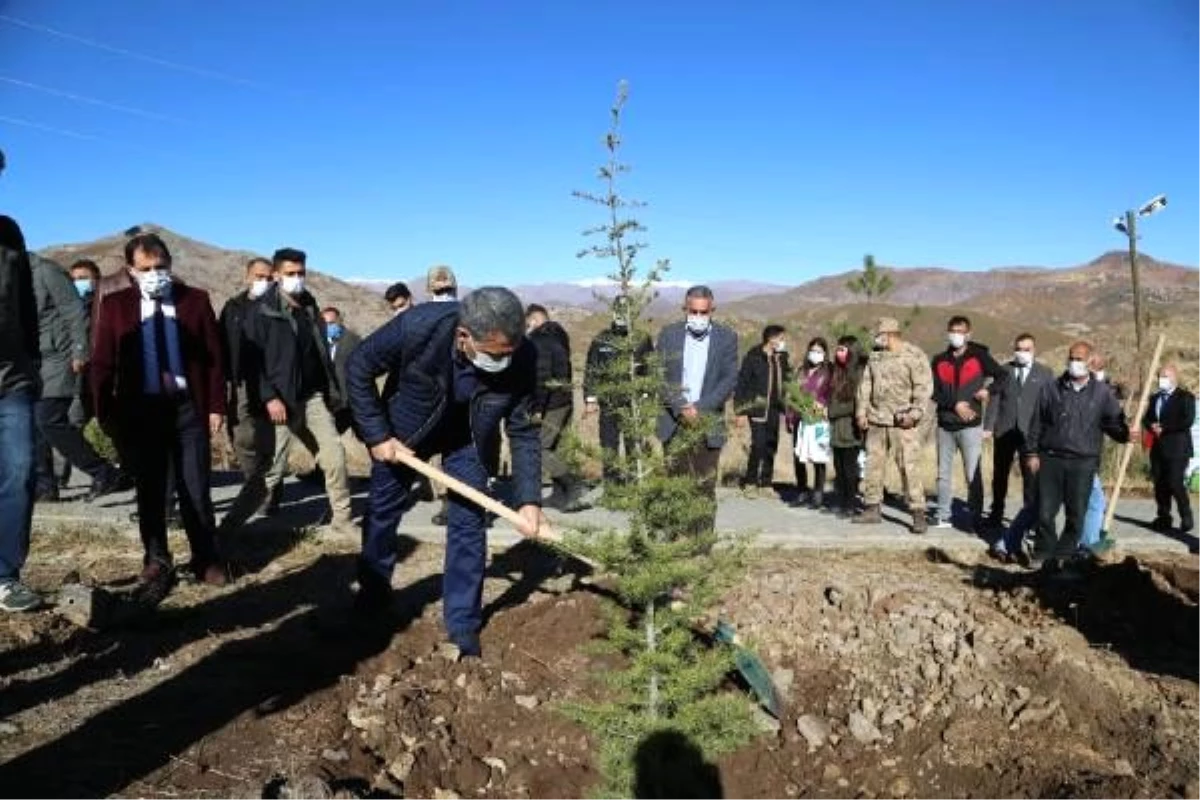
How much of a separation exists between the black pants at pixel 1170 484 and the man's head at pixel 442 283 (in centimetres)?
772

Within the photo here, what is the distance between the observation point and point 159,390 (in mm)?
5801

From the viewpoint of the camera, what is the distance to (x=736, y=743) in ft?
13.9

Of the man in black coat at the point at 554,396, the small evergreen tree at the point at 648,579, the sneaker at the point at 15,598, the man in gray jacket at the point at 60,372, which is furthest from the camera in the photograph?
the man in black coat at the point at 554,396

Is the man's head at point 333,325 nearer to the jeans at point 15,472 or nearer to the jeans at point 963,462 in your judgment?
the jeans at point 15,472

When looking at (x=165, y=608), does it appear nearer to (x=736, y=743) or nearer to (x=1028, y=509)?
(x=736, y=743)

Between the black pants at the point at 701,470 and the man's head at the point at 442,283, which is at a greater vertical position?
the man's head at the point at 442,283

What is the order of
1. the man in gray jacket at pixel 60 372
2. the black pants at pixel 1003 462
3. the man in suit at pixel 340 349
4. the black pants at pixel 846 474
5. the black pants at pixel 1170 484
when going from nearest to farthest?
the man in gray jacket at pixel 60 372, the man in suit at pixel 340 349, the black pants at pixel 1003 462, the black pants at pixel 1170 484, the black pants at pixel 846 474

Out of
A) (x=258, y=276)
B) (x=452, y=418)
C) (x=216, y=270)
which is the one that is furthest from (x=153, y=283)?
(x=216, y=270)

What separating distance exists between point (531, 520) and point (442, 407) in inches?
29.9

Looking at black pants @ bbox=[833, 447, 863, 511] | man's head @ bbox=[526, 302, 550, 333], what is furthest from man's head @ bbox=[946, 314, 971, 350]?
man's head @ bbox=[526, 302, 550, 333]

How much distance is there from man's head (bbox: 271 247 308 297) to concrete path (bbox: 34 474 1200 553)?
2.22 metres

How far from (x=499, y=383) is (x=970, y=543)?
19.1ft

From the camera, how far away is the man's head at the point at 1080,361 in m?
7.36

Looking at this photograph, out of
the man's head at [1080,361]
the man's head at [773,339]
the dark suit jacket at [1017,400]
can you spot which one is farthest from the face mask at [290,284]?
the dark suit jacket at [1017,400]
